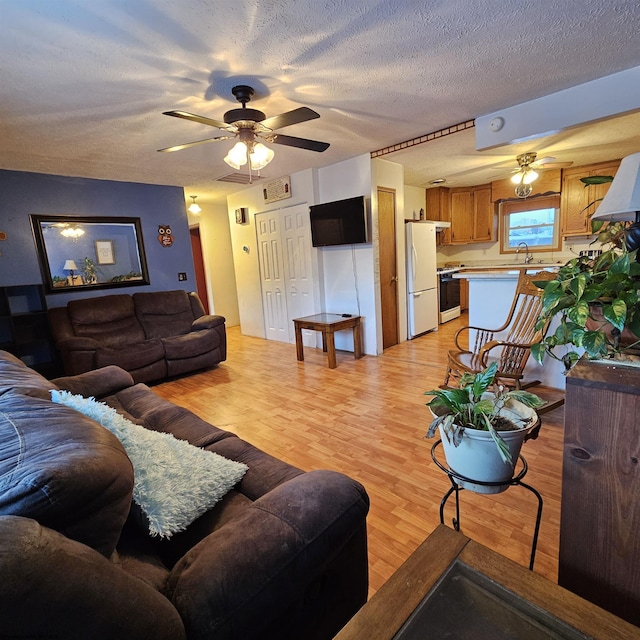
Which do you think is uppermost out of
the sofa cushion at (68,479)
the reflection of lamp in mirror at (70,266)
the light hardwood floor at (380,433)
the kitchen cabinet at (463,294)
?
the reflection of lamp in mirror at (70,266)

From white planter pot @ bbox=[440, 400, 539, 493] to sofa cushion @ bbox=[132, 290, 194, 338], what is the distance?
4056 millimetres

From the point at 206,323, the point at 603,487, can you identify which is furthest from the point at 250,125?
the point at 206,323

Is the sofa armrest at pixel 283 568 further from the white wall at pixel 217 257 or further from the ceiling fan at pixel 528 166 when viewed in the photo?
Answer: the white wall at pixel 217 257

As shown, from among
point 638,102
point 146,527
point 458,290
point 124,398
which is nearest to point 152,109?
point 124,398

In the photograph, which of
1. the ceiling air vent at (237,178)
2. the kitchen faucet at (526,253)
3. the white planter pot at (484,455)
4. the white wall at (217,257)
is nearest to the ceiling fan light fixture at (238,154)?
the ceiling air vent at (237,178)

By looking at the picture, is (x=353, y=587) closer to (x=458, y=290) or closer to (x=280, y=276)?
(x=280, y=276)

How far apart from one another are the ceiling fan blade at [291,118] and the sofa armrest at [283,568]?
194 centimetres

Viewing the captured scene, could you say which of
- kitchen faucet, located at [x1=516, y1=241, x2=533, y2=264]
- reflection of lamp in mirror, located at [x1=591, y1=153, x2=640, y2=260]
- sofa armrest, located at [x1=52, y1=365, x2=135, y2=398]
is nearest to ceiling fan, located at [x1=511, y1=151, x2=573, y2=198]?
kitchen faucet, located at [x1=516, y1=241, x2=533, y2=264]

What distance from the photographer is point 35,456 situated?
2.40 feet

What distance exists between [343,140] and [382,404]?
2.59 m

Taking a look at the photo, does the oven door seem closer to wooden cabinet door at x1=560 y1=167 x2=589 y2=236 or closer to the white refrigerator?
the white refrigerator

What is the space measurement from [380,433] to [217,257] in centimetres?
519

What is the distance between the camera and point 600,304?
1.15 m

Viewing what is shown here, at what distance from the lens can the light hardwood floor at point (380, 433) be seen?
158 cm
